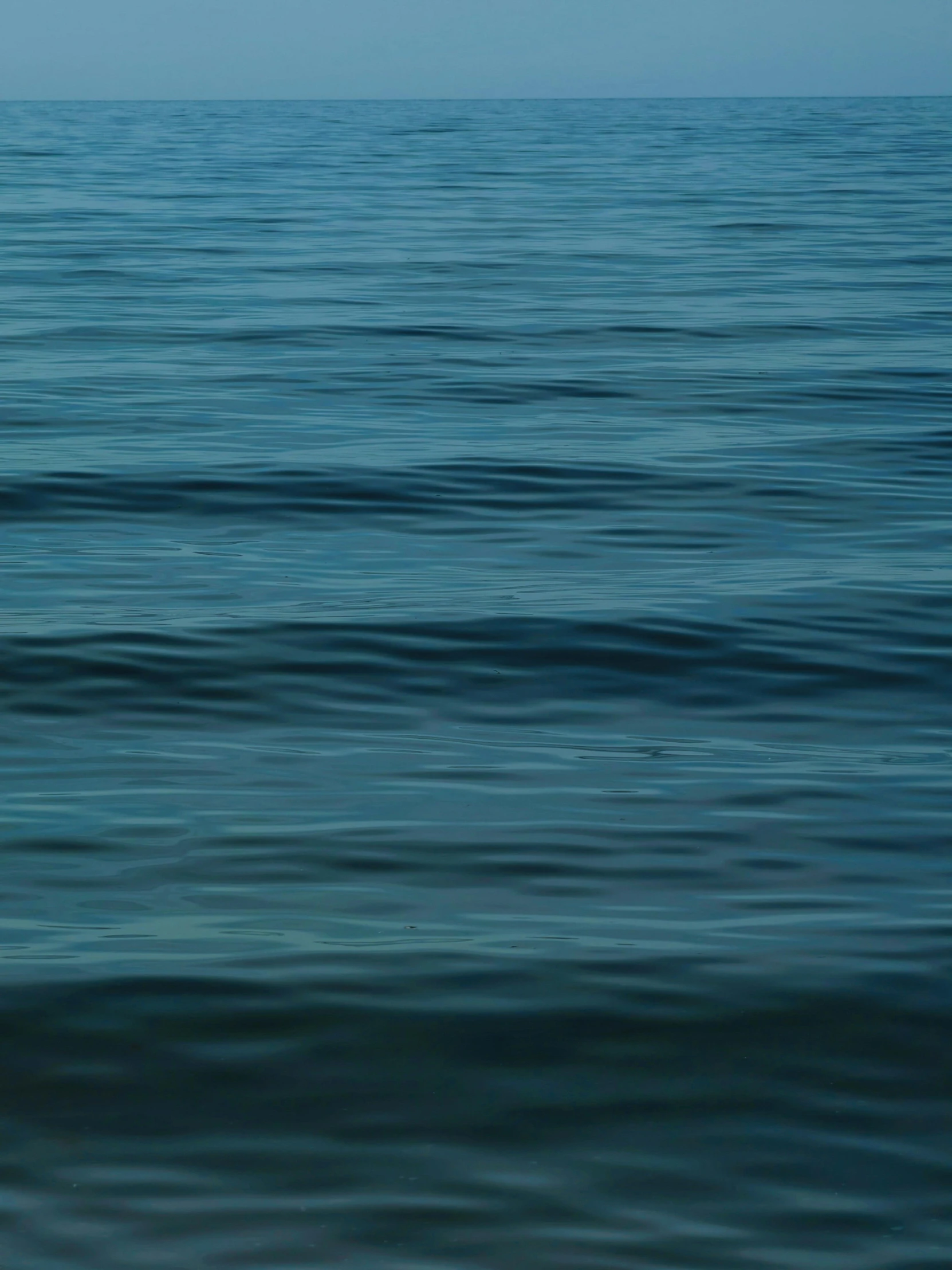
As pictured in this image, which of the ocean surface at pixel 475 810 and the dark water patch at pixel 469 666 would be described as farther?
the dark water patch at pixel 469 666

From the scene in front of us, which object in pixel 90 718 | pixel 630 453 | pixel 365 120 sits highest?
pixel 365 120

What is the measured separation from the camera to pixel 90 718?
6281mm

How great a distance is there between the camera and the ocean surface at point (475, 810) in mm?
3572

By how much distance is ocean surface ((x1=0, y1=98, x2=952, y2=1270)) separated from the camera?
357cm

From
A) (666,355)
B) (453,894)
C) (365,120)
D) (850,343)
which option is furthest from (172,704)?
(365,120)

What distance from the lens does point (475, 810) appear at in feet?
17.9

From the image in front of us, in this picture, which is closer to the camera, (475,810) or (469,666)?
(475,810)

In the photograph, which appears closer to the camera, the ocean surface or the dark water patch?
the ocean surface

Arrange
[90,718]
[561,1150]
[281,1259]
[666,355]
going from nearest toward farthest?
[281,1259]
[561,1150]
[90,718]
[666,355]

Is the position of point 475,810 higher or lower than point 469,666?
lower

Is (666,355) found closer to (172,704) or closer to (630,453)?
(630,453)

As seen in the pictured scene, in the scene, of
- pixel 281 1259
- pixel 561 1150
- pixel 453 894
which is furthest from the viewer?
pixel 453 894

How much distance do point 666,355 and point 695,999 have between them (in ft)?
34.6

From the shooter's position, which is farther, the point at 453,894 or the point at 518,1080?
the point at 453,894
